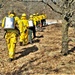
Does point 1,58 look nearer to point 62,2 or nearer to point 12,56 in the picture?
point 12,56

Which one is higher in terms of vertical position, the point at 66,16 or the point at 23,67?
the point at 66,16

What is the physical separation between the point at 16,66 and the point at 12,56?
1.02 meters

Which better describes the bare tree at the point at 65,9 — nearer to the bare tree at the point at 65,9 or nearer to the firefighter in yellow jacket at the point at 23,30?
the bare tree at the point at 65,9

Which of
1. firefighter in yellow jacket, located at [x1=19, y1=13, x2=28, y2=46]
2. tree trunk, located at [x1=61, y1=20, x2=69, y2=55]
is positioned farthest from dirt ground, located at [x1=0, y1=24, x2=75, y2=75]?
firefighter in yellow jacket, located at [x1=19, y1=13, x2=28, y2=46]

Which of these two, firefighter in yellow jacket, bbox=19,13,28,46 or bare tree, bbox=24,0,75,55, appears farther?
firefighter in yellow jacket, bbox=19,13,28,46

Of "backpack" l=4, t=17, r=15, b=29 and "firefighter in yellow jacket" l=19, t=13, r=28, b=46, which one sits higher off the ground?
"backpack" l=4, t=17, r=15, b=29

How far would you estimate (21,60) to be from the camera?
13156 millimetres

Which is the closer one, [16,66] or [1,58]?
[16,66]

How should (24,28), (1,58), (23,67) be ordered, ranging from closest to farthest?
(23,67) → (1,58) → (24,28)

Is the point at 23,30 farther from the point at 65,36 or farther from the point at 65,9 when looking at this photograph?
the point at 65,9

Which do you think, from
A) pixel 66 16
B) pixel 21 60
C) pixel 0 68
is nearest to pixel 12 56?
pixel 21 60

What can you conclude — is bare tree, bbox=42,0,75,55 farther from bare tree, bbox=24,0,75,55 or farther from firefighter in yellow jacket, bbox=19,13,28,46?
firefighter in yellow jacket, bbox=19,13,28,46

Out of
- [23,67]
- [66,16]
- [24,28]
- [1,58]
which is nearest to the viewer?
[23,67]

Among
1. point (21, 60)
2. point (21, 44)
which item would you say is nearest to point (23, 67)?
point (21, 60)
